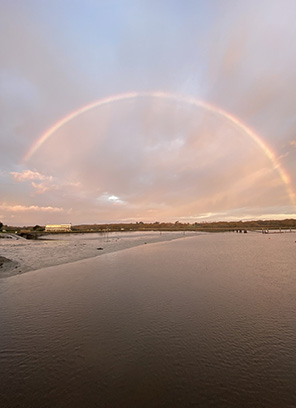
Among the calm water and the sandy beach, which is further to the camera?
the sandy beach

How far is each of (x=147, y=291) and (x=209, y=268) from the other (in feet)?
38.1

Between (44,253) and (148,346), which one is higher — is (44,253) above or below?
above

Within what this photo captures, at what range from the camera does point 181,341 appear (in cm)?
934

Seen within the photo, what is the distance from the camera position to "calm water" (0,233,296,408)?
6.24 m

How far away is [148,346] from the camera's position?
8.95 meters

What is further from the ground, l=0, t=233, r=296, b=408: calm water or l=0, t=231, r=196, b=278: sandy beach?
l=0, t=231, r=196, b=278: sandy beach

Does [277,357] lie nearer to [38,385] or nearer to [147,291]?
[38,385]

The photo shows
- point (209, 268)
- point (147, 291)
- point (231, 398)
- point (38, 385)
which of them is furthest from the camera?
point (209, 268)

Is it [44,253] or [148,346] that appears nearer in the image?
[148,346]

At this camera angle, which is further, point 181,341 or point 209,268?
point 209,268

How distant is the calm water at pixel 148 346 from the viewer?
6.24 m

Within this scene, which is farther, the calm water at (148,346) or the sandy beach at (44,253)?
→ the sandy beach at (44,253)

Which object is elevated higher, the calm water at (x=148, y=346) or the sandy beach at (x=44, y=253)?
the sandy beach at (x=44, y=253)

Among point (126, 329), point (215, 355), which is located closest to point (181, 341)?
point (215, 355)
